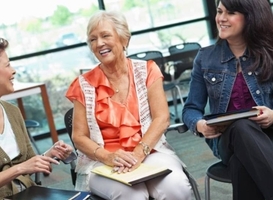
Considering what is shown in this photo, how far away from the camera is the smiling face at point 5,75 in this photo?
215cm

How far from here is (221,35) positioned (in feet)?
7.91

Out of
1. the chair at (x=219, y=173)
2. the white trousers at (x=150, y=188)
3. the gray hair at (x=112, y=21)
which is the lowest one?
the chair at (x=219, y=173)

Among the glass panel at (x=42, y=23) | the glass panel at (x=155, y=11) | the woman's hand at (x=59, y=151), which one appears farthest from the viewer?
the glass panel at (x=155, y=11)

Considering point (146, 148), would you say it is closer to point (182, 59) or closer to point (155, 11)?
point (182, 59)

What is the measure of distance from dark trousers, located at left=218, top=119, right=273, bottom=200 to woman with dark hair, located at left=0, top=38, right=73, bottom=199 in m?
0.77

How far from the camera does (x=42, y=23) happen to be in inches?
246

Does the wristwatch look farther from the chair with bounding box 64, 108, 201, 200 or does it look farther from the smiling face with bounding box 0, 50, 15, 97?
the smiling face with bounding box 0, 50, 15, 97

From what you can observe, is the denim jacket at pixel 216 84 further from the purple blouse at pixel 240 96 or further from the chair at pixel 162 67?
the chair at pixel 162 67

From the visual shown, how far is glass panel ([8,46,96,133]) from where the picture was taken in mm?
6270

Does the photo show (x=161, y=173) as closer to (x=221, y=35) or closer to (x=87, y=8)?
(x=221, y=35)

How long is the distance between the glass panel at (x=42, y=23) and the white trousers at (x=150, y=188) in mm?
4347

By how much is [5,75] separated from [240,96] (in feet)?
3.75

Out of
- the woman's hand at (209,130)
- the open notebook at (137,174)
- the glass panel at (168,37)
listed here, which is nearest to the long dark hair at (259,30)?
the woman's hand at (209,130)

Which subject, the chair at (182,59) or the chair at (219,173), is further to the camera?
the chair at (182,59)
